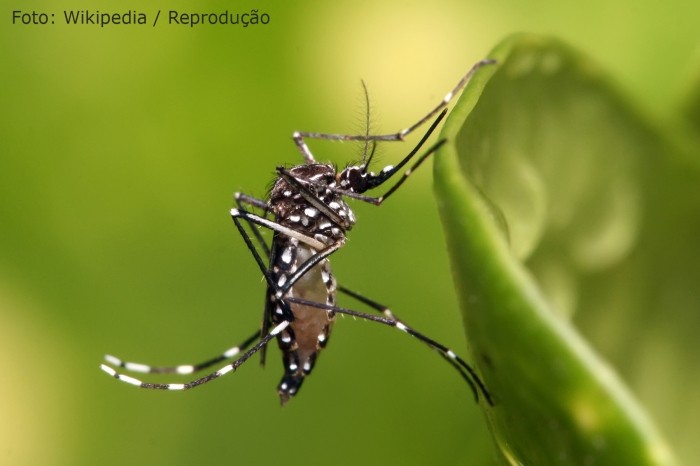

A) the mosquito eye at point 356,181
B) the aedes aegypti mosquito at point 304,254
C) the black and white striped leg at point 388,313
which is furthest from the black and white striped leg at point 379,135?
the black and white striped leg at point 388,313

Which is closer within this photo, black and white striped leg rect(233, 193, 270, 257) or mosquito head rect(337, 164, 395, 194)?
black and white striped leg rect(233, 193, 270, 257)

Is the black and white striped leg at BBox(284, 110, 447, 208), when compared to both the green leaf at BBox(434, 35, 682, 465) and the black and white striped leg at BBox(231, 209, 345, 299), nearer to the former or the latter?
the black and white striped leg at BBox(231, 209, 345, 299)

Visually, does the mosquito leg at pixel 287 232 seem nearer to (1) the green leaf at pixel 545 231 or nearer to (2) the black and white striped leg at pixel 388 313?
(2) the black and white striped leg at pixel 388 313

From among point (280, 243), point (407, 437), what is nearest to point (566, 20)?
point (280, 243)

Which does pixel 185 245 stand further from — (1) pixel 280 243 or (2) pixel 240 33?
(2) pixel 240 33

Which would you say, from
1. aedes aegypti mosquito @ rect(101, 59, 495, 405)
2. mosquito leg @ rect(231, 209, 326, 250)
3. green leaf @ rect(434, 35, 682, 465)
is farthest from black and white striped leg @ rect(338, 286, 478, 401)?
green leaf @ rect(434, 35, 682, 465)

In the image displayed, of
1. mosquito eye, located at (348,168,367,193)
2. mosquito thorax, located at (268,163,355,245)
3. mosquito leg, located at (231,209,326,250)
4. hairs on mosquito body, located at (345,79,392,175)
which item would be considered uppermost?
hairs on mosquito body, located at (345,79,392,175)

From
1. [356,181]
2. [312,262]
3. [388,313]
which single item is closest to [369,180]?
[356,181]
